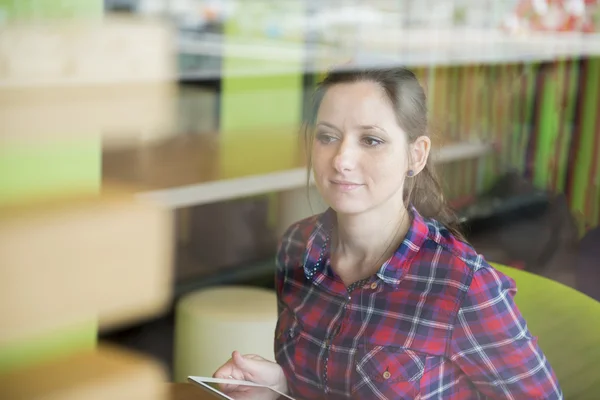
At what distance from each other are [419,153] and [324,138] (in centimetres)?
11

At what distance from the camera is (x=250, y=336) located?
1.02 metres

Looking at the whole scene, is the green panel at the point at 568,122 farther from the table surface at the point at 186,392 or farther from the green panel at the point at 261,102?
the table surface at the point at 186,392

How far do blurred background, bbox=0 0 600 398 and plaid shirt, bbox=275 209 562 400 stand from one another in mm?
88

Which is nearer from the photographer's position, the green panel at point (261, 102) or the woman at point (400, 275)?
the woman at point (400, 275)

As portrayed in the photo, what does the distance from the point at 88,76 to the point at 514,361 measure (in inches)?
22.0

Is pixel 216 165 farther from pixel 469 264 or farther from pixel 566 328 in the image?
pixel 566 328

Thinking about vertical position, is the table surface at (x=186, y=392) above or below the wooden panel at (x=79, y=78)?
below

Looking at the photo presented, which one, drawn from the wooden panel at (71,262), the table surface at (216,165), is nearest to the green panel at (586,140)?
the table surface at (216,165)

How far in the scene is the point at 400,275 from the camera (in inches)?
Answer: 34.8

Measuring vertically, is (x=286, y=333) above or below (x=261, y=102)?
below

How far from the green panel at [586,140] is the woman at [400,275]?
0.32 m

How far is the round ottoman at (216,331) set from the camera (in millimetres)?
1002

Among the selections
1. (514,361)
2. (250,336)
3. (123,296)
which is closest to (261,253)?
(250,336)

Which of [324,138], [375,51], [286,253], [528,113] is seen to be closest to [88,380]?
[286,253]
